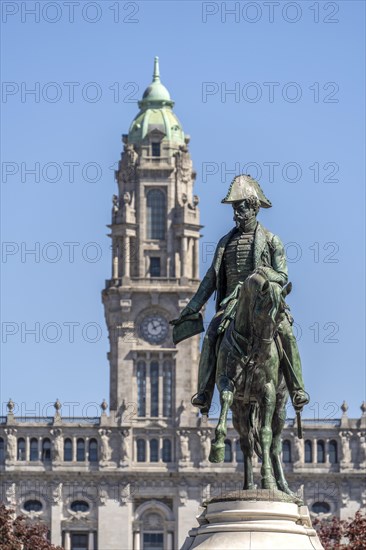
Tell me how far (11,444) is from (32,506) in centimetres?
Answer: 477

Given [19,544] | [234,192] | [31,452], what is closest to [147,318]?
[31,452]

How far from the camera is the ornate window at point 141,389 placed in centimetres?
13762

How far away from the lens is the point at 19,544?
72438 mm

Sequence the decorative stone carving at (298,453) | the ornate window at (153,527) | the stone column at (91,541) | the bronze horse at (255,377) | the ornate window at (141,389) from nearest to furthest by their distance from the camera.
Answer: the bronze horse at (255,377) < the stone column at (91,541) < the ornate window at (153,527) < the decorative stone carving at (298,453) < the ornate window at (141,389)

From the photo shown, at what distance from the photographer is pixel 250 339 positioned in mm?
31922

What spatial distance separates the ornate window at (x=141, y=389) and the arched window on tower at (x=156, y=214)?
10124 mm

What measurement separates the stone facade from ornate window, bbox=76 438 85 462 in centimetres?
7

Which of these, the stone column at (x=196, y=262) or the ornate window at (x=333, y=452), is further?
the stone column at (x=196, y=262)

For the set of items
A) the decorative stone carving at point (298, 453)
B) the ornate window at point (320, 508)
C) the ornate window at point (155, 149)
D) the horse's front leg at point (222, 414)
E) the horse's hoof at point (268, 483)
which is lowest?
the horse's hoof at point (268, 483)

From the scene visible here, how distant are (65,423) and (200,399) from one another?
103971 millimetres

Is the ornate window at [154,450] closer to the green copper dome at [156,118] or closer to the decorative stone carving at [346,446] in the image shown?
the decorative stone carving at [346,446]

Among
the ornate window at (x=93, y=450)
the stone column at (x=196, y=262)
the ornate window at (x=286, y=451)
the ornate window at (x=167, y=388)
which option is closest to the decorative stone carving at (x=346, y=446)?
the ornate window at (x=286, y=451)

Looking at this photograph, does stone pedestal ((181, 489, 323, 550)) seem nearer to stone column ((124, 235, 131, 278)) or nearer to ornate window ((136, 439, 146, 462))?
ornate window ((136, 439, 146, 462))

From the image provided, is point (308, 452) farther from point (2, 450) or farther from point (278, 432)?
point (278, 432)
